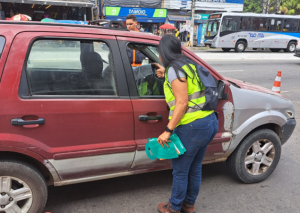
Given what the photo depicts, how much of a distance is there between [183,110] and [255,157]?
60.6 inches

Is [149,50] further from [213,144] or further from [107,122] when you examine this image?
[213,144]

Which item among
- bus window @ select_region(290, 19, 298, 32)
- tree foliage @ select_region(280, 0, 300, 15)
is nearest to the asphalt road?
bus window @ select_region(290, 19, 298, 32)

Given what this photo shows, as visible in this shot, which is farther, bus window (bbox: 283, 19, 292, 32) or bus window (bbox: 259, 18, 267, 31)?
bus window (bbox: 283, 19, 292, 32)

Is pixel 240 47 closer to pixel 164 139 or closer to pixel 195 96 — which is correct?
pixel 195 96

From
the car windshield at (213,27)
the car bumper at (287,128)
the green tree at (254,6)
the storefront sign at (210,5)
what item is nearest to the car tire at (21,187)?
the car bumper at (287,128)

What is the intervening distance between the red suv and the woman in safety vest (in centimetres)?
39

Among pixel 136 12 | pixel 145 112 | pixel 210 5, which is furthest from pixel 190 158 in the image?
pixel 210 5

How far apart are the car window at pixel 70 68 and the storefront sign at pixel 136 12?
2486 cm

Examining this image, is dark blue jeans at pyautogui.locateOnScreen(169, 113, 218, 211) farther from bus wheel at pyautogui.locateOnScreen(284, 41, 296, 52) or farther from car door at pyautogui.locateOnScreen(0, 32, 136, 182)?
bus wheel at pyautogui.locateOnScreen(284, 41, 296, 52)

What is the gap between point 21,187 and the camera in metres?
2.28

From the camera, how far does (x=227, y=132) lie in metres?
2.90

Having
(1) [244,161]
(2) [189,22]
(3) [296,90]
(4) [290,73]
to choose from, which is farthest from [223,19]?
(1) [244,161]

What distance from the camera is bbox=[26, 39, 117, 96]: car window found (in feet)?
7.30

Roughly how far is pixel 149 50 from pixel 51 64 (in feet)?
3.25
